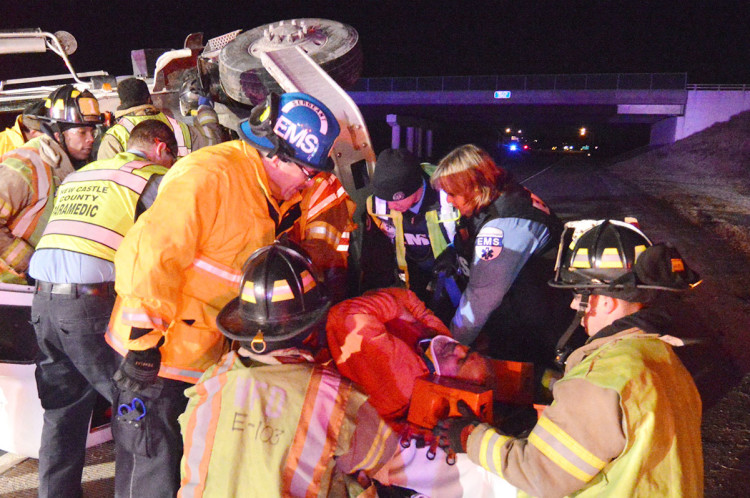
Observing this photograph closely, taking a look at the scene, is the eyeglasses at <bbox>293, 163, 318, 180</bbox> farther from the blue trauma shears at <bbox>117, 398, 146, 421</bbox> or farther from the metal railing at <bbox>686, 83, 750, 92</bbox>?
the metal railing at <bbox>686, 83, 750, 92</bbox>

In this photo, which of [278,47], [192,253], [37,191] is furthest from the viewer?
[278,47]

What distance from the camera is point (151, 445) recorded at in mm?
2156

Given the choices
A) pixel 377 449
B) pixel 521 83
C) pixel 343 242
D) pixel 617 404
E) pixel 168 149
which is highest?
pixel 168 149

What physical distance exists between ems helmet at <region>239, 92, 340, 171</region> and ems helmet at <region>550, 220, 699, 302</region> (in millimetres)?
1117

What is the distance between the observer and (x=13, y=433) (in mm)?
2803

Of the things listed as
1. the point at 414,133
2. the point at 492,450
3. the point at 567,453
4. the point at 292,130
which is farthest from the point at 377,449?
the point at 414,133

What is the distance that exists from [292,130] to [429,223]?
1.47m

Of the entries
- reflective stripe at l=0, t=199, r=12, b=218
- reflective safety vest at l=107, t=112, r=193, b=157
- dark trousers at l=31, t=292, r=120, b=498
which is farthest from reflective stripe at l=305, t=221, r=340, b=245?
reflective stripe at l=0, t=199, r=12, b=218

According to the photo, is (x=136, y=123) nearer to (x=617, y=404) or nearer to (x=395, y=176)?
(x=395, y=176)

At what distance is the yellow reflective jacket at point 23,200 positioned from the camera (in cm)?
316

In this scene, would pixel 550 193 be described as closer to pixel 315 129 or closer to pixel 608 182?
pixel 608 182

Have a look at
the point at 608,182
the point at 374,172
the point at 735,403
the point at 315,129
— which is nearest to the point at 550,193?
the point at 608,182

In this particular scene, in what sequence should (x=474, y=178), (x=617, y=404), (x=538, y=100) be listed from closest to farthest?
(x=617, y=404) → (x=474, y=178) → (x=538, y=100)

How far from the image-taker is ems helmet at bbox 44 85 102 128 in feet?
12.5
